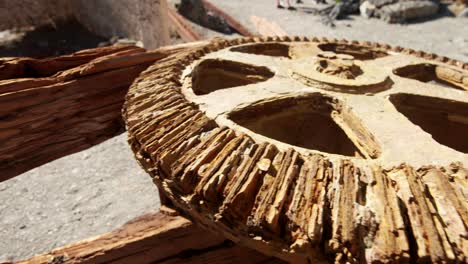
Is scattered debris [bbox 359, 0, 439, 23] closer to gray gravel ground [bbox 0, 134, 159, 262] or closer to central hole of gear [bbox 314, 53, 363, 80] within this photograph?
gray gravel ground [bbox 0, 134, 159, 262]

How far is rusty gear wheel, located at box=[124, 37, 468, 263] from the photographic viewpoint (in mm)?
912

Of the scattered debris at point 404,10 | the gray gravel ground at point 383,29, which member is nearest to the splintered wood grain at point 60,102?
the gray gravel ground at point 383,29

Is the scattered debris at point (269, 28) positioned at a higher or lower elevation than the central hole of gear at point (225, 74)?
lower

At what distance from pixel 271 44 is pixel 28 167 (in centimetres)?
136

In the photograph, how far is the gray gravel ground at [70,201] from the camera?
2818mm

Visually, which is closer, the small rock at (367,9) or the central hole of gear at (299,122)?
the central hole of gear at (299,122)

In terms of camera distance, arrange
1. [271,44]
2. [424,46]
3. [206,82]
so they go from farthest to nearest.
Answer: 1. [424,46]
2. [271,44]
3. [206,82]

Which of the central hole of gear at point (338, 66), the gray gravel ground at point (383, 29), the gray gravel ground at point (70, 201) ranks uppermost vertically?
the central hole of gear at point (338, 66)

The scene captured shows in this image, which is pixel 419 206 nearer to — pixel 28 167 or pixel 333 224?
pixel 333 224

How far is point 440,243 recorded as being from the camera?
0.85 meters

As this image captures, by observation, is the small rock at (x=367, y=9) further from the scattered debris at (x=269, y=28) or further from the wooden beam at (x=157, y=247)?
the wooden beam at (x=157, y=247)

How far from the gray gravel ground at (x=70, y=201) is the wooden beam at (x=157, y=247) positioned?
5.35 feet

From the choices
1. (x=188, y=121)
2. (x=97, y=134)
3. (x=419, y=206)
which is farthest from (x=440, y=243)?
(x=97, y=134)

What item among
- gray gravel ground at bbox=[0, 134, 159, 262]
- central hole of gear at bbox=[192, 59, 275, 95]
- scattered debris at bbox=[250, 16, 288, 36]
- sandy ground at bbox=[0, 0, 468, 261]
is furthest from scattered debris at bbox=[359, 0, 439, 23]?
central hole of gear at bbox=[192, 59, 275, 95]
